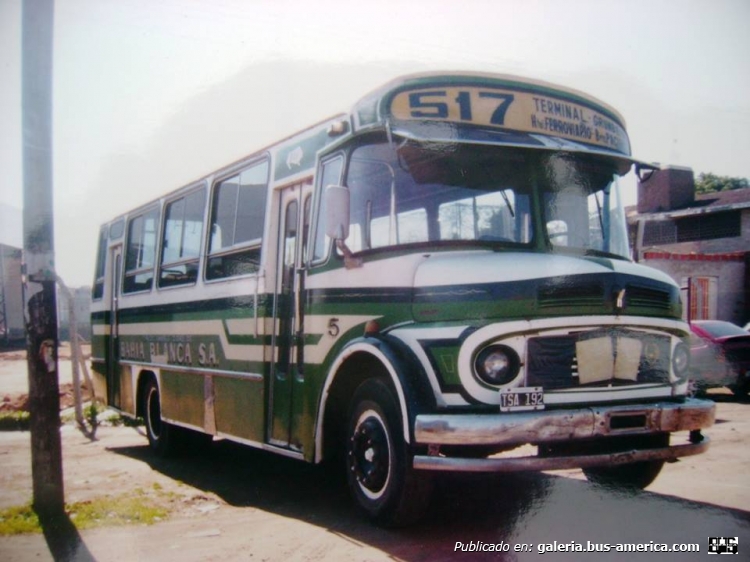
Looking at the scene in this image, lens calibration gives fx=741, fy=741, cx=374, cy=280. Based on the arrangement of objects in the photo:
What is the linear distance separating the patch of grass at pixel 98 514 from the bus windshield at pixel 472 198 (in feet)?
9.29

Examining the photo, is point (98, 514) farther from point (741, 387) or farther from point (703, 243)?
point (703, 243)

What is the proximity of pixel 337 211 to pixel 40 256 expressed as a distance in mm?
2401

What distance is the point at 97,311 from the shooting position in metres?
11.9

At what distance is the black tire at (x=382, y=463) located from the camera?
15.9ft

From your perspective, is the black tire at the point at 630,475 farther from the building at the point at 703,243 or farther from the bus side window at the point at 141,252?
the building at the point at 703,243

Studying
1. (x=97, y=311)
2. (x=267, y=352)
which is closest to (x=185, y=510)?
(x=267, y=352)

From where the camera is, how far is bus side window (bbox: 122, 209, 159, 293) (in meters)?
9.74

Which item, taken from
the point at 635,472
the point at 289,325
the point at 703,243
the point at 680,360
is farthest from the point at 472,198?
the point at 703,243

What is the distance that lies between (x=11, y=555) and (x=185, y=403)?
3.47 meters

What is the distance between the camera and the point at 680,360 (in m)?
5.26

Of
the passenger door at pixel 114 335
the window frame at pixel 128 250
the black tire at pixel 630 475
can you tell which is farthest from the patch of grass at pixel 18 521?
the passenger door at pixel 114 335

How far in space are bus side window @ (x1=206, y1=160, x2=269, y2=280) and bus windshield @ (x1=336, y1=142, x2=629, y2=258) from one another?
1.83 meters

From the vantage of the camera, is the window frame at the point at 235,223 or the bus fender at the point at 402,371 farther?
the window frame at the point at 235,223

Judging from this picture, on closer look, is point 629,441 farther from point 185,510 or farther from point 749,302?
point 749,302
